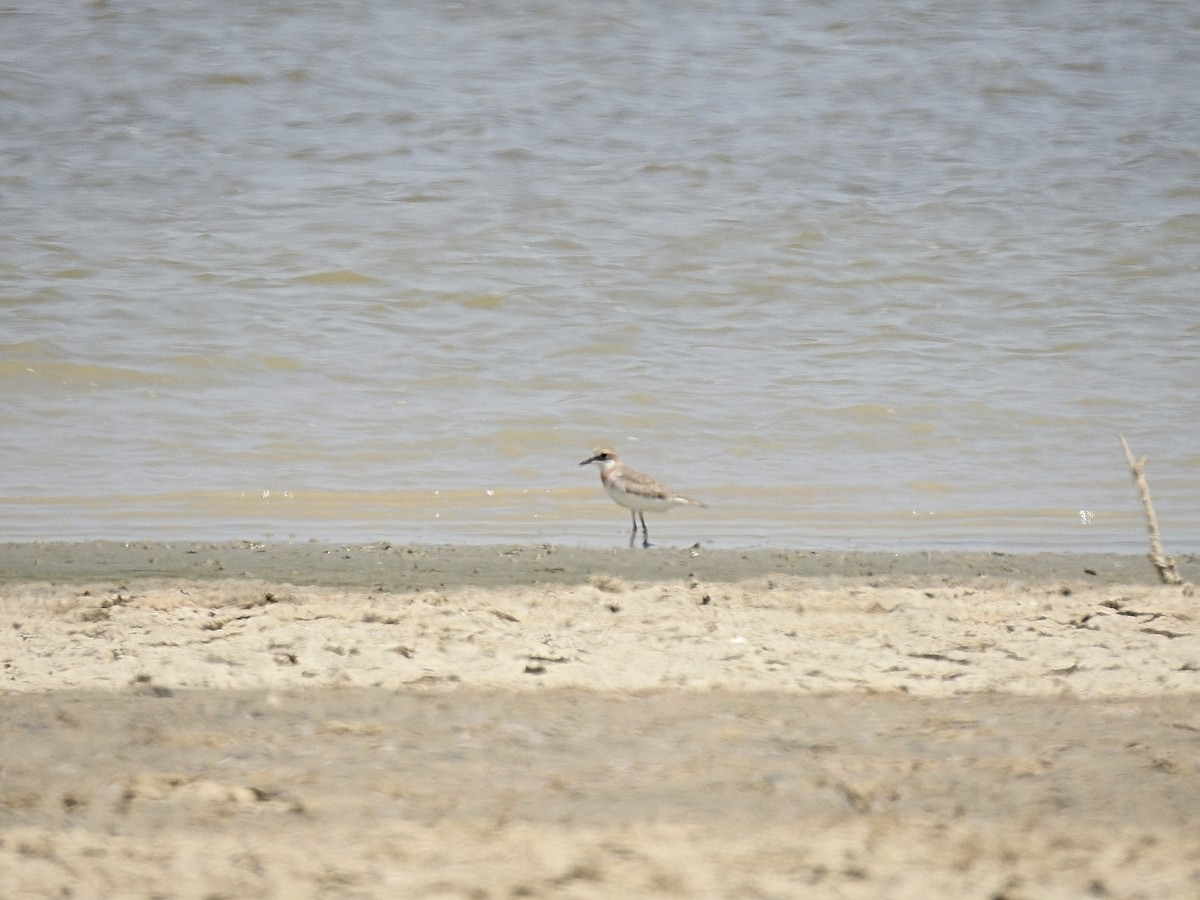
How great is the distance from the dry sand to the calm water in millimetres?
2490

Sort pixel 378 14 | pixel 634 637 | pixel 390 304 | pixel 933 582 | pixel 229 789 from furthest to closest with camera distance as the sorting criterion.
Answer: pixel 378 14 → pixel 390 304 → pixel 933 582 → pixel 634 637 → pixel 229 789

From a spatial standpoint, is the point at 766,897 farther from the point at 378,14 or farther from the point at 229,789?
the point at 378,14

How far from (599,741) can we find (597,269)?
1036 cm

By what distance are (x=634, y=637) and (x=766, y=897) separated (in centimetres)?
194

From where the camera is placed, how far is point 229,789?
337 centimetres

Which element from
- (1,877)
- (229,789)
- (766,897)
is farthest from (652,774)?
(1,877)

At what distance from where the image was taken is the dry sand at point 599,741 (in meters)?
2.99

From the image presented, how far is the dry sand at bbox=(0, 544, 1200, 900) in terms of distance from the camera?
2.99 metres

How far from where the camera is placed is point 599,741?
377 cm

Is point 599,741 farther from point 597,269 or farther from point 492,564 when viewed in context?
point 597,269

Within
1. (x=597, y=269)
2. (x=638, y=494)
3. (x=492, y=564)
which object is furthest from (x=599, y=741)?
(x=597, y=269)

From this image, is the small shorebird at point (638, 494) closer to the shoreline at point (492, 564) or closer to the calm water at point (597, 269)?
the calm water at point (597, 269)

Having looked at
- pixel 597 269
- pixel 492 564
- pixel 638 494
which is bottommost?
pixel 492 564

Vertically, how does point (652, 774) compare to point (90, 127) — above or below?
below
